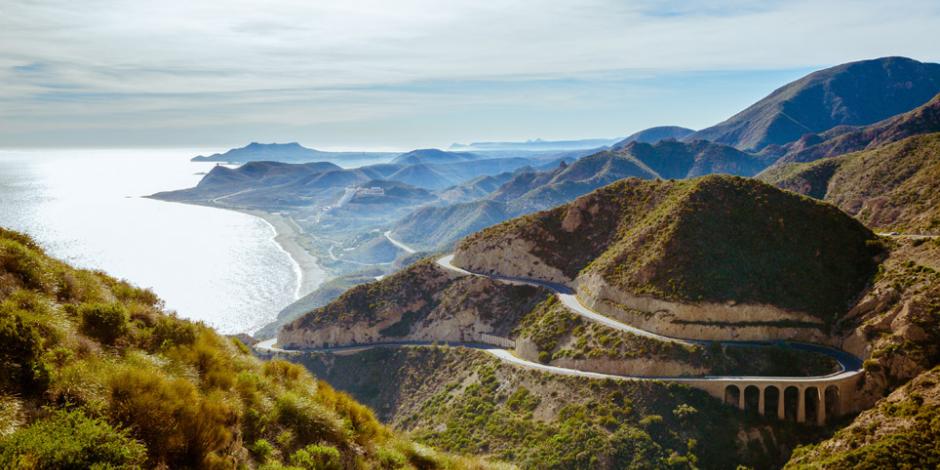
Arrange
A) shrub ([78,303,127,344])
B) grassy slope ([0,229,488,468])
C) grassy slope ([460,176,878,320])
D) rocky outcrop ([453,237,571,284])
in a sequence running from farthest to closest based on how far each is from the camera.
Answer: rocky outcrop ([453,237,571,284]) < grassy slope ([460,176,878,320]) < shrub ([78,303,127,344]) < grassy slope ([0,229,488,468])

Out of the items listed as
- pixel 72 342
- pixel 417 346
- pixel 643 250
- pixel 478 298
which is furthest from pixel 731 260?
pixel 72 342

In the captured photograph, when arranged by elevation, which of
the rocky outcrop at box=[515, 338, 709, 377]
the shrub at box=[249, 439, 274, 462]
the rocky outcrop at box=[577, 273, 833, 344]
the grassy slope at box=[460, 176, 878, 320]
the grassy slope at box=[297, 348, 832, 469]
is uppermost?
the shrub at box=[249, 439, 274, 462]

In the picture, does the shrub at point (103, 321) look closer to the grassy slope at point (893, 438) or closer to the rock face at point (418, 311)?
the grassy slope at point (893, 438)

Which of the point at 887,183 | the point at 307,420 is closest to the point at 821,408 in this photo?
the point at 307,420

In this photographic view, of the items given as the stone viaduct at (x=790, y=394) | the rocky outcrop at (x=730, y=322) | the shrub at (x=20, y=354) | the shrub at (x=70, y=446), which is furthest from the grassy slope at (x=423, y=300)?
the shrub at (x=70, y=446)

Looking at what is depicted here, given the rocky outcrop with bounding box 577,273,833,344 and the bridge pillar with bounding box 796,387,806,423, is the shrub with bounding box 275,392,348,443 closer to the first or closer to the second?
the bridge pillar with bounding box 796,387,806,423

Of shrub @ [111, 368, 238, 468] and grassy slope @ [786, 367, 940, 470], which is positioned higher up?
shrub @ [111, 368, 238, 468]

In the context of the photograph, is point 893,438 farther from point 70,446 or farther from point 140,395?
point 70,446

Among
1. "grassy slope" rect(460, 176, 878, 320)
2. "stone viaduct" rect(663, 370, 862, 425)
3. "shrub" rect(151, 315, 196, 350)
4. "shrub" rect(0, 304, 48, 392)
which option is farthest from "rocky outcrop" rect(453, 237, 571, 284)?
"shrub" rect(0, 304, 48, 392)
